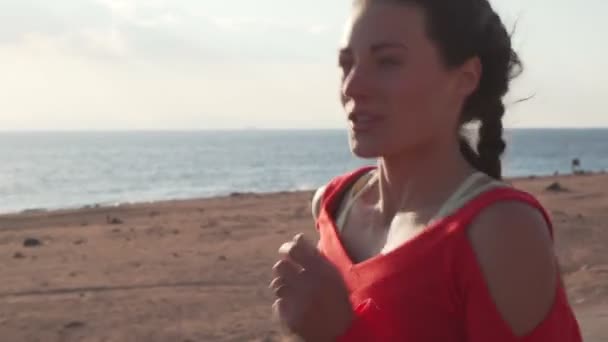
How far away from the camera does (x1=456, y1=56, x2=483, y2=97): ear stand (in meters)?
1.95

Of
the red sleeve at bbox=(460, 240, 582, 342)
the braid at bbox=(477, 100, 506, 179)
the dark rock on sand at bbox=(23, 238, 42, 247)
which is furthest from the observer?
the dark rock on sand at bbox=(23, 238, 42, 247)

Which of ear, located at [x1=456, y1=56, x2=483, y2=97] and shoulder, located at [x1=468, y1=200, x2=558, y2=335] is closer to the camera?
shoulder, located at [x1=468, y1=200, x2=558, y2=335]

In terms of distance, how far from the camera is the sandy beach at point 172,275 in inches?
350

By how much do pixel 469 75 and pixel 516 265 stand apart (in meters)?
0.49

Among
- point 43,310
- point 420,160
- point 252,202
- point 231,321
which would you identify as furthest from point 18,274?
point 252,202

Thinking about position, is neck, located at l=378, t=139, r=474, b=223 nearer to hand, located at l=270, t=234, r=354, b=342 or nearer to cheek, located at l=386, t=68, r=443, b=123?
cheek, located at l=386, t=68, r=443, b=123

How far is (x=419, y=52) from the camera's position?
6.15ft

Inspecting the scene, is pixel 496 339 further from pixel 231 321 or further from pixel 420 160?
pixel 231 321

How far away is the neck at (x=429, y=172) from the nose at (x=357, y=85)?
161mm

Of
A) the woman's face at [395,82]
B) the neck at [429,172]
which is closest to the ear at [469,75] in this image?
the woman's face at [395,82]

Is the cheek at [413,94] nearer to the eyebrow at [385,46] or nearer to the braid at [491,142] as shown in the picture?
the eyebrow at [385,46]

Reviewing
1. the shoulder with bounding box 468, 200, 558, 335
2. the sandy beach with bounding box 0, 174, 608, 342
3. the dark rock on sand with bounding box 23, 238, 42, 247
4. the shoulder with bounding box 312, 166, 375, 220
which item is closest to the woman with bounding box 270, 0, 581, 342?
the shoulder with bounding box 468, 200, 558, 335

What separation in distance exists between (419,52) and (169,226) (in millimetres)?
16416

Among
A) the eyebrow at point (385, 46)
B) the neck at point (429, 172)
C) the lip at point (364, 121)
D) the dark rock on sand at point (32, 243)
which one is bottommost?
the dark rock on sand at point (32, 243)
